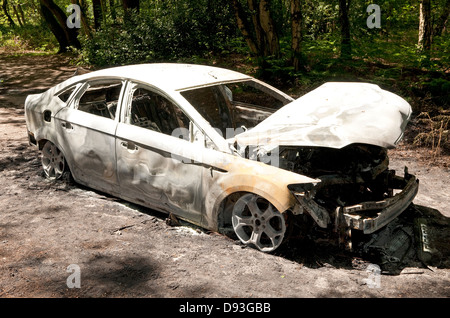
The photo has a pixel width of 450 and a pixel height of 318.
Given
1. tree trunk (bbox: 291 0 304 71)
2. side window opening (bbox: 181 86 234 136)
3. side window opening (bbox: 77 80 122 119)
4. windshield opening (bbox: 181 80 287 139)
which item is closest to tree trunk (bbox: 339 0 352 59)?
tree trunk (bbox: 291 0 304 71)

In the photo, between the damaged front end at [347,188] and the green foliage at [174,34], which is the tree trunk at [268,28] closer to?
the green foliage at [174,34]

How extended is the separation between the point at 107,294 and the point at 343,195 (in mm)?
2619

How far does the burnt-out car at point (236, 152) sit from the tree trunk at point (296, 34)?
4.95 m

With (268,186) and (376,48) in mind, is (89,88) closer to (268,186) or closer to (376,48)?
(268,186)

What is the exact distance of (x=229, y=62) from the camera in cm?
1341

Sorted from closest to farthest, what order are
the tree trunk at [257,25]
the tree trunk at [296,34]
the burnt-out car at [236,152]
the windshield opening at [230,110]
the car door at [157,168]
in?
1. the burnt-out car at [236,152]
2. the car door at [157,168]
3. the windshield opening at [230,110]
4. the tree trunk at [296,34]
5. the tree trunk at [257,25]

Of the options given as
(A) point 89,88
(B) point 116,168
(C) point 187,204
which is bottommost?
(C) point 187,204

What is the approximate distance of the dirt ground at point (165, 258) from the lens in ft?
12.1

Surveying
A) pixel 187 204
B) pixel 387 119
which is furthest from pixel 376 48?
pixel 187 204

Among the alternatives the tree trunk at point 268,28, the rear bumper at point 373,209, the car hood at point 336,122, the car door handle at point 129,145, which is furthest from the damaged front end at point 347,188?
the tree trunk at point 268,28

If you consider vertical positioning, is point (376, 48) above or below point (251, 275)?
above

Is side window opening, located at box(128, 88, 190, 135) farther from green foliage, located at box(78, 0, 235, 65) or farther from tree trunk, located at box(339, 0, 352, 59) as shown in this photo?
green foliage, located at box(78, 0, 235, 65)

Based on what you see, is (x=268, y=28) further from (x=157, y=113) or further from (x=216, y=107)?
(x=157, y=113)
